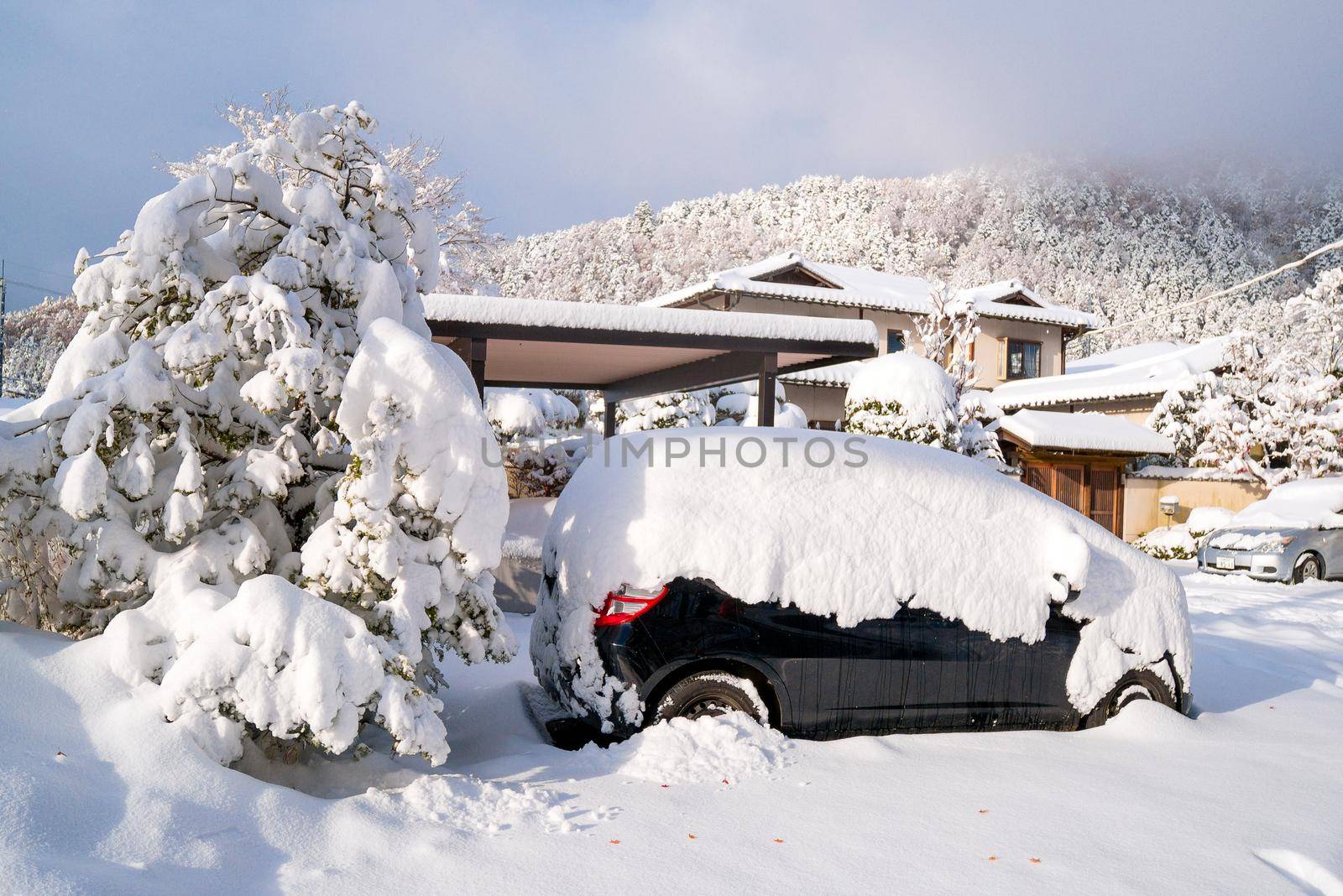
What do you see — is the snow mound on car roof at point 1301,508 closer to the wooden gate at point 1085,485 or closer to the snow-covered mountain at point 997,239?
the wooden gate at point 1085,485

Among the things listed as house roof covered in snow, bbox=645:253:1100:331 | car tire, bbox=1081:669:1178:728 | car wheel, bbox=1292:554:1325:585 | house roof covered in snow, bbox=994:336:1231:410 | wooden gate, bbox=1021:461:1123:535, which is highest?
house roof covered in snow, bbox=645:253:1100:331

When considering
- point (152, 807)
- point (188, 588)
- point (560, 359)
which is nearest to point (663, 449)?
point (188, 588)

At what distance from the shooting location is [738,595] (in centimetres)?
457

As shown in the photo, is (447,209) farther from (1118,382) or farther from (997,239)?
(997,239)

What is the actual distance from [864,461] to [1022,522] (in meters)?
0.98

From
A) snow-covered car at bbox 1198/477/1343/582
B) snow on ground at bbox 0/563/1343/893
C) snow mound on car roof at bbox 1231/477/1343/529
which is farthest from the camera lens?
snow mound on car roof at bbox 1231/477/1343/529

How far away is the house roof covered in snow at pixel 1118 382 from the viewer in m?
24.3

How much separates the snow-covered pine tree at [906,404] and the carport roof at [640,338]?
2046 mm

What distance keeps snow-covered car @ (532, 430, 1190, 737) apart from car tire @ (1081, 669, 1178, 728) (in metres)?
0.01

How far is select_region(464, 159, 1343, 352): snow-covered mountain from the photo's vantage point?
50.4m

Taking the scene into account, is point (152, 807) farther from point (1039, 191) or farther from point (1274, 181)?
point (1274, 181)

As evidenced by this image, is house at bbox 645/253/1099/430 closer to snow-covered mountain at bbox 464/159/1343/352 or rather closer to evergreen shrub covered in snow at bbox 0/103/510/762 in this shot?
evergreen shrub covered in snow at bbox 0/103/510/762

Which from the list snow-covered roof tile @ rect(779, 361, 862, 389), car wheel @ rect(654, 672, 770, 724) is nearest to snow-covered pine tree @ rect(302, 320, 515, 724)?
car wheel @ rect(654, 672, 770, 724)

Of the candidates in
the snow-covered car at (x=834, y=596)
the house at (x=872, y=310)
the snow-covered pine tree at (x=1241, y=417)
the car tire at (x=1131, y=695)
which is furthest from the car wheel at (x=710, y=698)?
the snow-covered pine tree at (x=1241, y=417)
